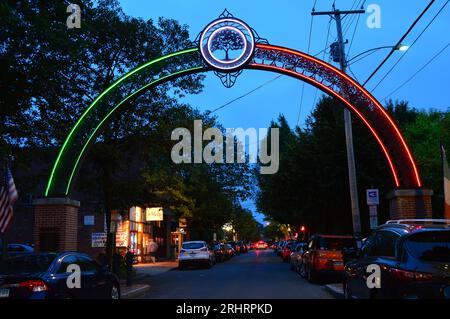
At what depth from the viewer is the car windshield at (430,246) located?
25.8ft

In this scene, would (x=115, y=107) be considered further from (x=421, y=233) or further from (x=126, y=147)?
(x=421, y=233)

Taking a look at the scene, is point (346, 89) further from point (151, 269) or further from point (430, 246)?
point (151, 269)

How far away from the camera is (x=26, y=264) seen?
1045cm

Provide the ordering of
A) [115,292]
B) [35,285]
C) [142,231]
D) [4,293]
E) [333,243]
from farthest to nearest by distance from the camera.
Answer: [142,231], [333,243], [115,292], [35,285], [4,293]

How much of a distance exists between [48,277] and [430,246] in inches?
258

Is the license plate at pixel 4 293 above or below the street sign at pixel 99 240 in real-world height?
below

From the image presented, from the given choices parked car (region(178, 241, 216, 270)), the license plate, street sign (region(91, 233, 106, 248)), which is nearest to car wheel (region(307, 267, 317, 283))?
street sign (region(91, 233, 106, 248))

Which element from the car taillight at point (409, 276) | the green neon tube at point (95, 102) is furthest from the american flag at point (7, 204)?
the car taillight at point (409, 276)

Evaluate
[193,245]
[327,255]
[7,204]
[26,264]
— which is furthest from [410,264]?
[193,245]

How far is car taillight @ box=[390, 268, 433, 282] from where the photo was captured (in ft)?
24.9

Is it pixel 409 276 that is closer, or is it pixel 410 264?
pixel 409 276

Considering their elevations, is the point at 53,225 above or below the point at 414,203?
below

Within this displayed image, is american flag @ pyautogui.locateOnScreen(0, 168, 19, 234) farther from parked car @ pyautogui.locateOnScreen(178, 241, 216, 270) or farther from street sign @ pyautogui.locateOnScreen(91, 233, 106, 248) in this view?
parked car @ pyautogui.locateOnScreen(178, 241, 216, 270)

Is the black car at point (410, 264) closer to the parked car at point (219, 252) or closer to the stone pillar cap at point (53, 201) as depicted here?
the stone pillar cap at point (53, 201)
